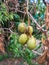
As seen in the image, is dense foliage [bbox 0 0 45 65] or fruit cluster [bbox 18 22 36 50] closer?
fruit cluster [bbox 18 22 36 50]

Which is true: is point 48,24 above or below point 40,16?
above

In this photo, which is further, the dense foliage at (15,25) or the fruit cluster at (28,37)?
the dense foliage at (15,25)

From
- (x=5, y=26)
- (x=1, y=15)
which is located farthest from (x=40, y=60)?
(x=5, y=26)

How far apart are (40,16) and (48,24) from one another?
42.3 inches

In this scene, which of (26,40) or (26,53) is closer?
(26,40)

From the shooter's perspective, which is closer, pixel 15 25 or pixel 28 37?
pixel 28 37

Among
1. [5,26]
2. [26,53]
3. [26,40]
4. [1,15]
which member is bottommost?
[26,53]

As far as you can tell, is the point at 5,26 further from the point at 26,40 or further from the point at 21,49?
the point at 26,40

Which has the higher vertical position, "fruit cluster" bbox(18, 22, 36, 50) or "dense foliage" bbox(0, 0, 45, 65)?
"fruit cluster" bbox(18, 22, 36, 50)

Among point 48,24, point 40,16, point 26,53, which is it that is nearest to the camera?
point 48,24

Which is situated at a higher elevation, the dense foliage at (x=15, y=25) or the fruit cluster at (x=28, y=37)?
the fruit cluster at (x=28, y=37)

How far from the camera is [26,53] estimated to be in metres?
1.72

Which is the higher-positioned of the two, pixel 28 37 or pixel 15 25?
pixel 28 37

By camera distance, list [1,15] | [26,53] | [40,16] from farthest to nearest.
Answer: [40,16] < [26,53] < [1,15]
